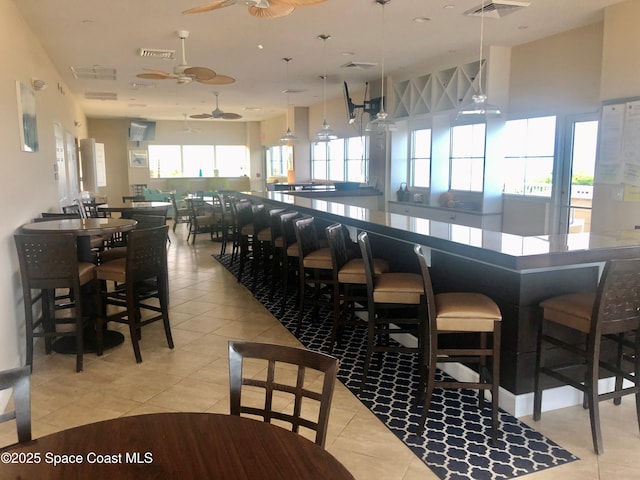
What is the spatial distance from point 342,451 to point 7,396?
7.09 feet

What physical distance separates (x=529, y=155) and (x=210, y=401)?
4.83 m

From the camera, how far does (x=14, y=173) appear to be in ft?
12.3

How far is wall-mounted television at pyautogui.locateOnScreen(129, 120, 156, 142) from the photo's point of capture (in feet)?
47.1

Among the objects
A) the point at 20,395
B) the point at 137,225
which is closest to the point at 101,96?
the point at 137,225

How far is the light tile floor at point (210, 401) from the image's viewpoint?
237cm

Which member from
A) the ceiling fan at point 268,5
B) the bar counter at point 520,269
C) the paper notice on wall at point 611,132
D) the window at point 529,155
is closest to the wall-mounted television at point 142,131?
the window at point 529,155

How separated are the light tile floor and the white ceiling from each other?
101 inches

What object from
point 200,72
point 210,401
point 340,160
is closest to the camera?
point 210,401

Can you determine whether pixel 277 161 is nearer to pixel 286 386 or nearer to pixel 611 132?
pixel 611 132

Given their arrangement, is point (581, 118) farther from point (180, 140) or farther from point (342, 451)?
point (180, 140)

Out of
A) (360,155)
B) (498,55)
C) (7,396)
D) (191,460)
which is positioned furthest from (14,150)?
(360,155)

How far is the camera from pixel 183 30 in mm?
5180

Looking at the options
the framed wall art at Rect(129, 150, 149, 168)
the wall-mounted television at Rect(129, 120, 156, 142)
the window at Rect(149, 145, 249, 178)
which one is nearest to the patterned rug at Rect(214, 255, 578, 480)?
the wall-mounted television at Rect(129, 120, 156, 142)

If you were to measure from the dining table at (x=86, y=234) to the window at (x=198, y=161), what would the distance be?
11825mm
